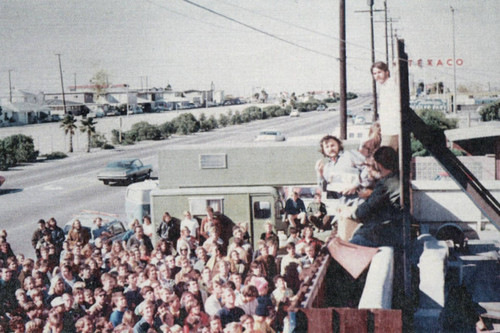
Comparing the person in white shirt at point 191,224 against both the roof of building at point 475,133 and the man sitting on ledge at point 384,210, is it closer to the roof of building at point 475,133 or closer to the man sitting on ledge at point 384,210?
the man sitting on ledge at point 384,210

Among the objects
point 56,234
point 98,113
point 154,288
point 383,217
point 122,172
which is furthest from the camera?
point 98,113

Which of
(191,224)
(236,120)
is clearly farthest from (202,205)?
(236,120)

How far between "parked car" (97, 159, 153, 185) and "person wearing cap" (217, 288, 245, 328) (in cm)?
1028

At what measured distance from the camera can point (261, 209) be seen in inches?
332

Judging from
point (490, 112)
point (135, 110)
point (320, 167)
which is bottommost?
point (320, 167)

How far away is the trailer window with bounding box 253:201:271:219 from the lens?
27.6 feet

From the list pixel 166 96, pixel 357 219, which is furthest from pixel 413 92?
pixel 357 219

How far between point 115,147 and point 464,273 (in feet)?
46.0

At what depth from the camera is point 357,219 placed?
17.7ft

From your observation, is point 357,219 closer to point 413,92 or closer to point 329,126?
point 329,126

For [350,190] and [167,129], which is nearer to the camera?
[350,190]

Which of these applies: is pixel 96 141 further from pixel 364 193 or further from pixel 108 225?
pixel 364 193

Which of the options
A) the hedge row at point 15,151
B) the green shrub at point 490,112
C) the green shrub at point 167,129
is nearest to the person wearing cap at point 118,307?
the hedge row at point 15,151

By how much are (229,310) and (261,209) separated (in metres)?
3.85
